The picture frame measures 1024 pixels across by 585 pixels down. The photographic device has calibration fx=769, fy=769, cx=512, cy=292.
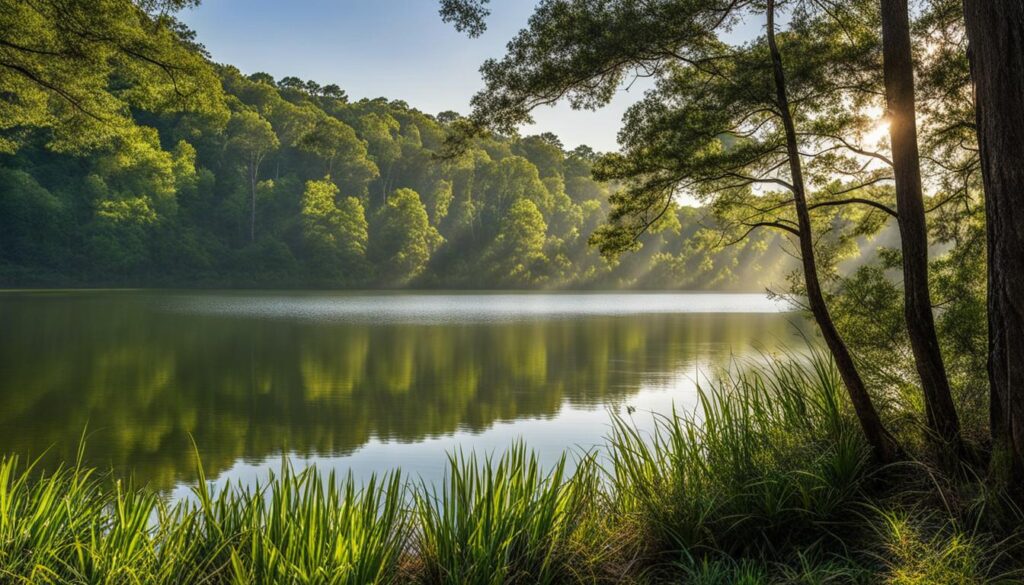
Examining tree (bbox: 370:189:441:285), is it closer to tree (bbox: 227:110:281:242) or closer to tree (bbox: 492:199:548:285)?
tree (bbox: 492:199:548:285)

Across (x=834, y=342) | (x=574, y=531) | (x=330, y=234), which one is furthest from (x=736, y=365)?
(x=330, y=234)

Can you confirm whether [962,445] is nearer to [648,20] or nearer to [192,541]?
[648,20]

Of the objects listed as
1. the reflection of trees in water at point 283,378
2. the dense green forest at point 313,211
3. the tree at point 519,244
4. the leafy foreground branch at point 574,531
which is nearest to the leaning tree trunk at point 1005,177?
the leafy foreground branch at point 574,531

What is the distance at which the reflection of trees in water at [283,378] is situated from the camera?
9969 mm

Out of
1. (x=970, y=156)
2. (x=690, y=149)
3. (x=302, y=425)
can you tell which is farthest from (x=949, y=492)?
(x=302, y=425)

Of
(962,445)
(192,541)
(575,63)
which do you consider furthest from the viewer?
(575,63)

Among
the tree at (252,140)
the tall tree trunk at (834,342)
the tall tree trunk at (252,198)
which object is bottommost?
the tall tree trunk at (834,342)

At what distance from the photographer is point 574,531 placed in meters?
3.91

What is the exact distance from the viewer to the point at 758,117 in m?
5.84

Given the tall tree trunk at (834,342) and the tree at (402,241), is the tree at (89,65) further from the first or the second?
the tree at (402,241)

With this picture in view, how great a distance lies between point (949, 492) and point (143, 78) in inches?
477

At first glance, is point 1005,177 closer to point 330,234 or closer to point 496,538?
point 496,538

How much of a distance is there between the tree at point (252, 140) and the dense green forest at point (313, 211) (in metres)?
0.14

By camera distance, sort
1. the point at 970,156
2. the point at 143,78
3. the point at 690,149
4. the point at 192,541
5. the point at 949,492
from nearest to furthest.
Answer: the point at 192,541 → the point at 949,492 → the point at 690,149 → the point at 970,156 → the point at 143,78
